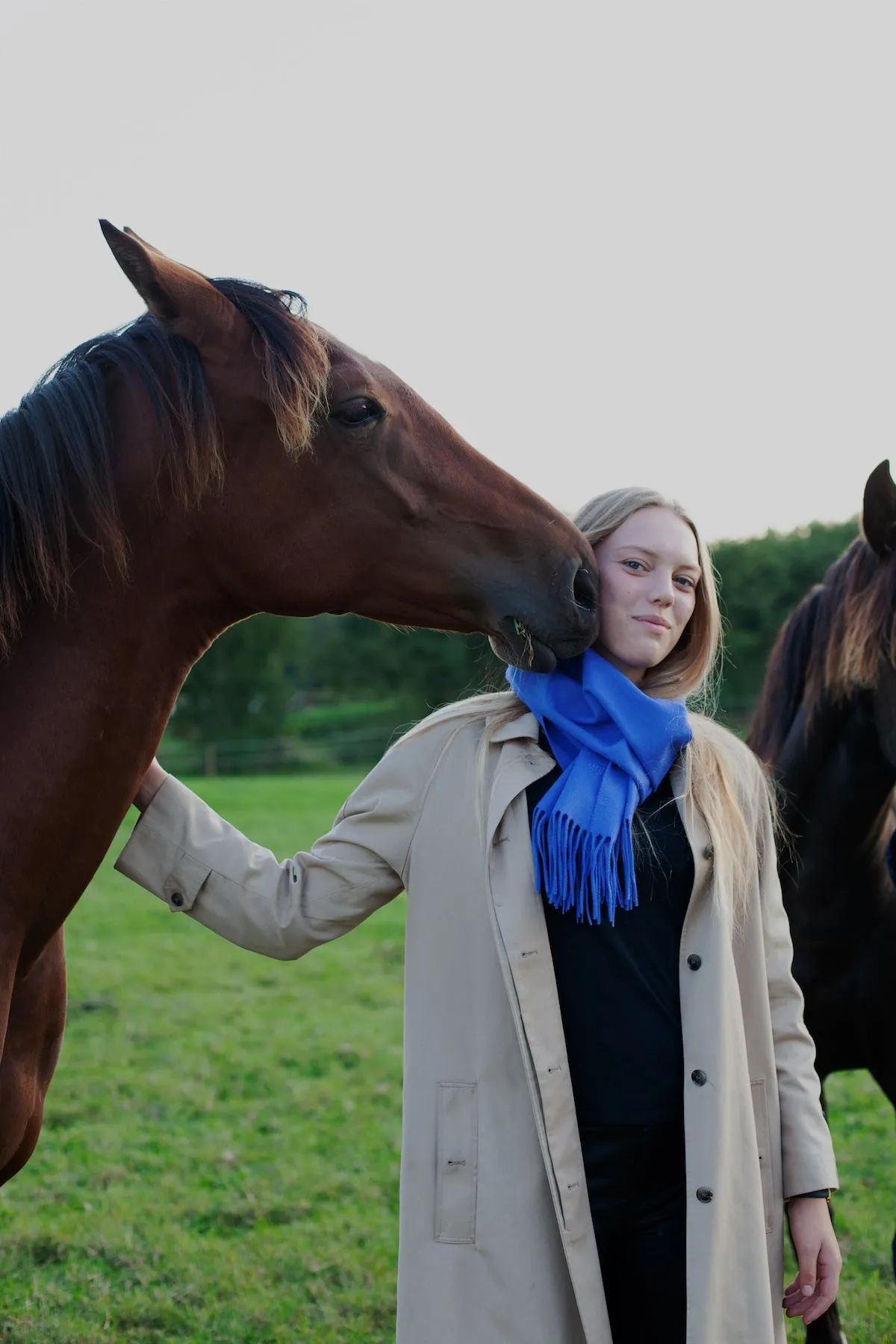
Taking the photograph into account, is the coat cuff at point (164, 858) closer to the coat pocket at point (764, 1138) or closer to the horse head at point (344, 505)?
the horse head at point (344, 505)

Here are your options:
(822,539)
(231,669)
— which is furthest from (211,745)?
(822,539)

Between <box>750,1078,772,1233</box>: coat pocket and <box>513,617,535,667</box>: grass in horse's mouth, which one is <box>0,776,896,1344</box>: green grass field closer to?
<box>750,1078,772,1233</box>: coat pocket

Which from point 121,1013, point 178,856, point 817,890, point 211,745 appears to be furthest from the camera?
point 211,745

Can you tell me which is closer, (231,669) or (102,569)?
(102,569)

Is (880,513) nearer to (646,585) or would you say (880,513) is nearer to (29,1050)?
(646,585)

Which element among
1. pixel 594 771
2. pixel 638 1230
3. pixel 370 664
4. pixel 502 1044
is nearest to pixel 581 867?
pixel 594 771

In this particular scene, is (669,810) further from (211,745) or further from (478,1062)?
(211,745)

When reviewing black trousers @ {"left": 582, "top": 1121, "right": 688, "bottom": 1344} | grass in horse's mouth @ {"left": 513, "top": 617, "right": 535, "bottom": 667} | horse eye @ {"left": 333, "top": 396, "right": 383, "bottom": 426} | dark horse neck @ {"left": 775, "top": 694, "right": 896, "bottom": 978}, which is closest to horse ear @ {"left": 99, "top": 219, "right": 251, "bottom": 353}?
horse eye @ {"left": 333, "top": 396, "right": 383, "bottom": 426}

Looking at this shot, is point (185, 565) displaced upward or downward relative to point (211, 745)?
upward

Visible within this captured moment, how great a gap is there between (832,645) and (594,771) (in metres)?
1.46

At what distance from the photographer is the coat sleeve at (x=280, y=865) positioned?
6.48ft

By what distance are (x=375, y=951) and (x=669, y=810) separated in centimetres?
689

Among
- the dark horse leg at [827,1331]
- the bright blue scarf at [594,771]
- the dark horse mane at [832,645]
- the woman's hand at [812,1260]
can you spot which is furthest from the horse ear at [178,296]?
the dark horse leg at [827,1331]

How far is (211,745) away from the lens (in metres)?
28.9
